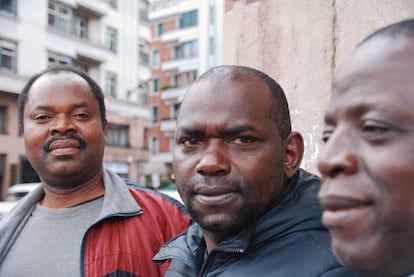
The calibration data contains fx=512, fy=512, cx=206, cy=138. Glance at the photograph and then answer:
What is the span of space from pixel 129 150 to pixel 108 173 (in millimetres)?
22138

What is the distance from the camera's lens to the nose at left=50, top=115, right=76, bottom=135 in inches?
92.9

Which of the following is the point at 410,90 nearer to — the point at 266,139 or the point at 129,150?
the point at 266,139

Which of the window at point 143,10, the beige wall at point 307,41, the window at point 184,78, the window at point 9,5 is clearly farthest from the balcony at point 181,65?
the beige wall at point 307,41

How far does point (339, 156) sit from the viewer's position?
0.96 metres

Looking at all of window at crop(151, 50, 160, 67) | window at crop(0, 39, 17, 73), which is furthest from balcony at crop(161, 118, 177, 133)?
window at crop(0, 39, 17, 73)

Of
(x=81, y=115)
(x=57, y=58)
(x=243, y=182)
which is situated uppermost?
(x=57, y=58)

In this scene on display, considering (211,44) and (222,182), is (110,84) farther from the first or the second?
(222,182)

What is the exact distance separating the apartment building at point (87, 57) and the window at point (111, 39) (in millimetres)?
23

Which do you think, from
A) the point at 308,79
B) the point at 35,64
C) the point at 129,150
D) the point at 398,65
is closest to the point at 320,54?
the point at 308,79

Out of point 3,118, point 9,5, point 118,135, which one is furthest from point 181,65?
point 3,118

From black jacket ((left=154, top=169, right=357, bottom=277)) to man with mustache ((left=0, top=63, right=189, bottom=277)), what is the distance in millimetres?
663

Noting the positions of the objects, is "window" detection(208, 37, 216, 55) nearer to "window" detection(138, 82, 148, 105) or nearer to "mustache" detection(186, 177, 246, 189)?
"window" detection(138, 82, 148, 105)

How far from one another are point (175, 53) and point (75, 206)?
33167 millimetres

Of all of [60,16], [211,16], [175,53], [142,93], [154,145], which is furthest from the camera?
[175,53]
